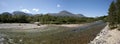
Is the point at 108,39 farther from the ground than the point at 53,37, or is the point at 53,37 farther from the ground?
the point at 108,39

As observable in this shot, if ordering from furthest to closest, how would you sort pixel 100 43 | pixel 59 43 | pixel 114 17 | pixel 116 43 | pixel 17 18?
pixel 17 18 → pixel 114 17 → pixel 59 43 → pixel 100 43 → pixel 116 43

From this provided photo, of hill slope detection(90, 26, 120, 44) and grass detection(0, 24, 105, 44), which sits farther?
grass detection(0, 24, 105, 44)

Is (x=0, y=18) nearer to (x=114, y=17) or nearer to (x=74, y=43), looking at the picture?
(x=114, y=17)

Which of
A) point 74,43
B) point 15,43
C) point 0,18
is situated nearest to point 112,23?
point 74,43

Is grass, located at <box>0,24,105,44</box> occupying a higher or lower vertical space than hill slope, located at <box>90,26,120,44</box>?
lower

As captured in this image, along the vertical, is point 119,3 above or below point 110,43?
above

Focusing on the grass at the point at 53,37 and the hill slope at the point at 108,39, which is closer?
the hill slope at the point at 108,39

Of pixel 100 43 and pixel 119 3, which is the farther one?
pixel 119 3

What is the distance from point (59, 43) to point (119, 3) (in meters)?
23.1

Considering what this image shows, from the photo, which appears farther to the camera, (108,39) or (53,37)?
(53,37)

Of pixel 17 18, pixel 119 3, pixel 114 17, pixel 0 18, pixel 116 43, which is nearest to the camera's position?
pixel 116 43

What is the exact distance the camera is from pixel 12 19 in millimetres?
134625

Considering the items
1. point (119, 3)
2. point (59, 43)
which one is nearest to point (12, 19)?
point (119, 3)

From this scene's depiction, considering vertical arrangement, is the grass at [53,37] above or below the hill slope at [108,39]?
below
